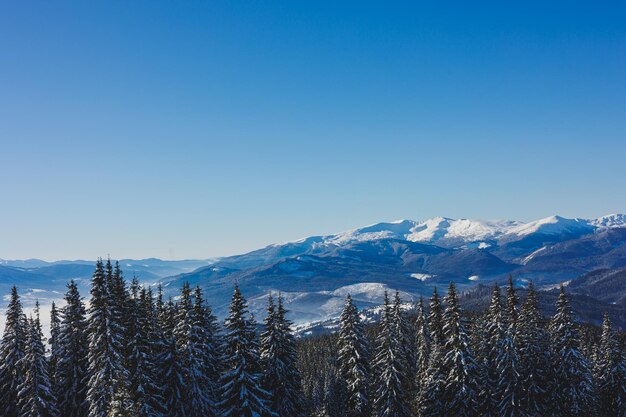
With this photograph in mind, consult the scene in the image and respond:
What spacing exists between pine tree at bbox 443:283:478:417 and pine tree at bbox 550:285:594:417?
41.8 ft

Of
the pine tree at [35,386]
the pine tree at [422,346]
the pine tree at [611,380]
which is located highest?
the pine tree at [35,386]

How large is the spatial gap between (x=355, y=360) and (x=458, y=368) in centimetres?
1086

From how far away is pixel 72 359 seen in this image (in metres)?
44.9

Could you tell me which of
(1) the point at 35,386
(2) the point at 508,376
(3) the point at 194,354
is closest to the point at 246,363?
(3) the point at 194,354

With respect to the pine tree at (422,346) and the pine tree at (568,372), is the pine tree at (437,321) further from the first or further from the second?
the pine tree at (568,372)

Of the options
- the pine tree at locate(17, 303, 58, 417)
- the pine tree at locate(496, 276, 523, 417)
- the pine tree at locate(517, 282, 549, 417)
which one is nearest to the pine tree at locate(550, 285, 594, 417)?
the pine tree at locate(517, 282, 549, 417)

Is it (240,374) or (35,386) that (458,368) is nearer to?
(240,374)

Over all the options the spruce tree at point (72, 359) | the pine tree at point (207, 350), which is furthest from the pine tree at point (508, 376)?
the spruce tree at point (72, 359)

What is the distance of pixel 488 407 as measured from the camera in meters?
47.3

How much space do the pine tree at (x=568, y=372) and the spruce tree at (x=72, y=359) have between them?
49.9 meters

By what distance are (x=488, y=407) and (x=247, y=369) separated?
87.0 feet

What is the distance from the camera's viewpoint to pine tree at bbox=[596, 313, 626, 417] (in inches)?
2217

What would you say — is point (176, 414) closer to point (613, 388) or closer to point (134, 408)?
point (134, 408)

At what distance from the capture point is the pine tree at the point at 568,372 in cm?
4934
